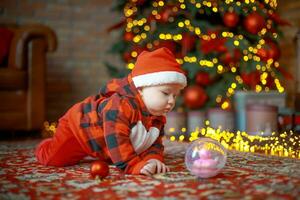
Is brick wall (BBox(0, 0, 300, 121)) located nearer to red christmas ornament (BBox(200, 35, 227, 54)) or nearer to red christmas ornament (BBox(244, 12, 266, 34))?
red christmas ornament (BBox(244, 12, 266, 34))

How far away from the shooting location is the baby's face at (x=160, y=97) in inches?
50.8

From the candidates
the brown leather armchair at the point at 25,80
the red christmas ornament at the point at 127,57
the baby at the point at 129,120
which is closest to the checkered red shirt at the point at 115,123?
the baby at the point at 129,120

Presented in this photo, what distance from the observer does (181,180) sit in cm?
118

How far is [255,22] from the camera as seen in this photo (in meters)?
2.75

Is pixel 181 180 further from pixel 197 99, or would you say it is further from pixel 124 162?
pixel 197 99

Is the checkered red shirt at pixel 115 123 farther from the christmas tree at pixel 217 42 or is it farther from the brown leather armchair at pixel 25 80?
the christmas tree at pixel 217 42

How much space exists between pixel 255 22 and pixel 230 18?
0.16 metres

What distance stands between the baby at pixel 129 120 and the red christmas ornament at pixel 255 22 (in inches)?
61.1

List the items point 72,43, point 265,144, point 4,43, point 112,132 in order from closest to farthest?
point 112,132
point 265,144
point 4,43
point 72,43

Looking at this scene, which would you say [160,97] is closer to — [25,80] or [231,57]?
[25,80]

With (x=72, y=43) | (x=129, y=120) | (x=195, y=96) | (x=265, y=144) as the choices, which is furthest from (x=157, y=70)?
(x=72, y=43)

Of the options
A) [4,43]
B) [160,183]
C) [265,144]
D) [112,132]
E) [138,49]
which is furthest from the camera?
[138,49]

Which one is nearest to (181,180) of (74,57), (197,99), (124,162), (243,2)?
(124,162)

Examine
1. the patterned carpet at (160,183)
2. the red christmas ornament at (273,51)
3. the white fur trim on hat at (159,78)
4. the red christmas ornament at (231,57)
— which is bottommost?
the patterned carpet at (160,183)
